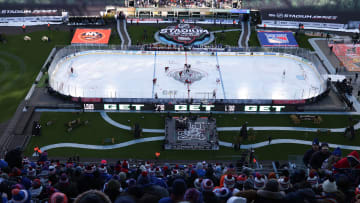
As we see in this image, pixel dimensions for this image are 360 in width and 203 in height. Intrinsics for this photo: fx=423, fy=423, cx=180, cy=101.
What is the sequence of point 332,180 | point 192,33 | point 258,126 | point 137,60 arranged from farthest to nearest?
point 192,33
point 137,60
point 258,126
point 332,180

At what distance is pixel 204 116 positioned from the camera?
42.8m

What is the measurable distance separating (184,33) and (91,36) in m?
13.5

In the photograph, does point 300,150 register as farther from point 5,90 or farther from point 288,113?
point 5,90

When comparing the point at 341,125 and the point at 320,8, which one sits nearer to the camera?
the point at 341,125

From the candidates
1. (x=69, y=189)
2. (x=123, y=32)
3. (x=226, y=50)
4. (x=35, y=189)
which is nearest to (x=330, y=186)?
(x=69, y=189)

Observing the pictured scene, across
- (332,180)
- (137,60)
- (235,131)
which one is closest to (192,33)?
(137,60)

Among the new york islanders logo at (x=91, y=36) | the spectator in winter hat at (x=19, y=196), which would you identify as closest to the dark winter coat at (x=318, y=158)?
the spectator in winter hat at (x=19, y=196)

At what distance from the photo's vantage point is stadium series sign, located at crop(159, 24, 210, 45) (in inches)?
2391

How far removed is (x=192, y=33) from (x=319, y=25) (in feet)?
70.6

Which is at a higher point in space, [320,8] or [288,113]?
[320,8]

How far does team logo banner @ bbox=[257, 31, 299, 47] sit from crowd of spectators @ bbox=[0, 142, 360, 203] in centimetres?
3933

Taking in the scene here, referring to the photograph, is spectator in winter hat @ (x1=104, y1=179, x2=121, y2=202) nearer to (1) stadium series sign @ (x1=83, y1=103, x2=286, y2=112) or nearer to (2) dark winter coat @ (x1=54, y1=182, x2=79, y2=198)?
(2) dark winter coat @ (x1=54, y1=182, x2=79, y2=198)

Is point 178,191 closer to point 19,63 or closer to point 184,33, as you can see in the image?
point 19,63

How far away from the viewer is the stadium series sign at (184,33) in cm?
6072
